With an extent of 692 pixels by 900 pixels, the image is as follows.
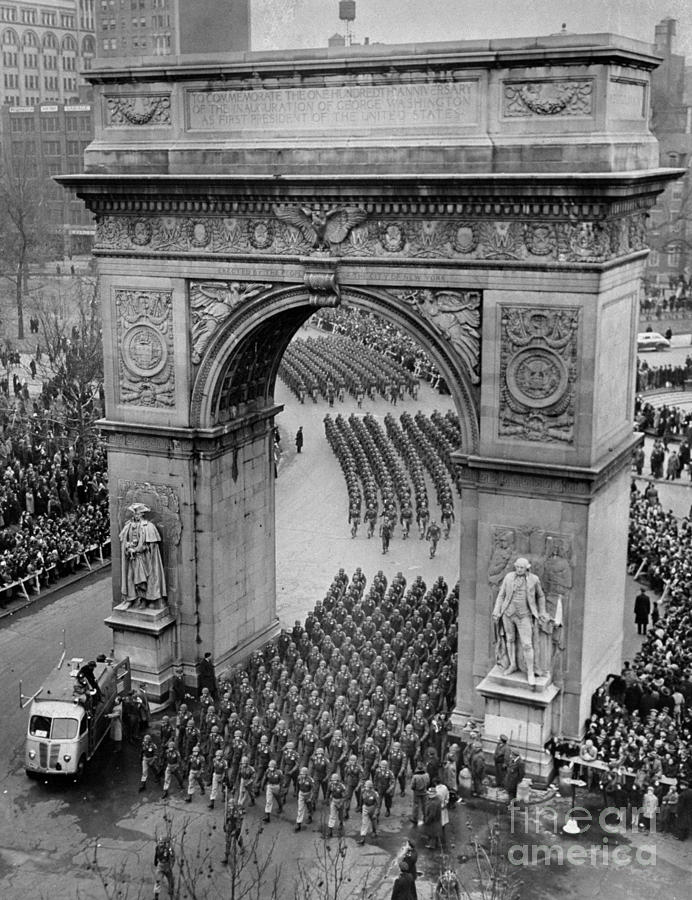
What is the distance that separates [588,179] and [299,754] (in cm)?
1213

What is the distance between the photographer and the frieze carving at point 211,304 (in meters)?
24.9

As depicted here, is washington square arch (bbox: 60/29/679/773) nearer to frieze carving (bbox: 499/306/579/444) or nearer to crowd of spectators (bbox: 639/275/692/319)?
frieze carving (bbox: 499/306/579/444)

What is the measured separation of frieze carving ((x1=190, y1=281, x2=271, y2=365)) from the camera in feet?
81.7

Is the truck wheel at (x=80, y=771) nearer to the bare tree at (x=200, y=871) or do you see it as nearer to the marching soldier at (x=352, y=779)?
the bare tree at (x=200, y=871)

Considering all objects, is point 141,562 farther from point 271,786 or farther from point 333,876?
point 333,876

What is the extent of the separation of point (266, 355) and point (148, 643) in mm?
7037

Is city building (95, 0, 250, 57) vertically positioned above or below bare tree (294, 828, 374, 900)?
above

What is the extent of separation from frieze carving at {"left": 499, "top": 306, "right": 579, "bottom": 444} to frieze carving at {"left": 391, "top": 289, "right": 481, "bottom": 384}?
55 cm

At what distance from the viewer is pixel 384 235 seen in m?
23.5

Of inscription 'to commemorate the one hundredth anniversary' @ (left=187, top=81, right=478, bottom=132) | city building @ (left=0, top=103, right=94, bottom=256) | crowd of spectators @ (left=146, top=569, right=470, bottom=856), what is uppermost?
city building @ (left=0, top=103, right=94, bottom=256)

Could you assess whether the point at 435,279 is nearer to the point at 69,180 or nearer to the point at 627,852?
the point at 69,180

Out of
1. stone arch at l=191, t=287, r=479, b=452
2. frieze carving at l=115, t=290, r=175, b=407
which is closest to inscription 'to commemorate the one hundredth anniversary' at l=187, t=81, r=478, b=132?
stone arch at l=191, t=287, r=479, b=452

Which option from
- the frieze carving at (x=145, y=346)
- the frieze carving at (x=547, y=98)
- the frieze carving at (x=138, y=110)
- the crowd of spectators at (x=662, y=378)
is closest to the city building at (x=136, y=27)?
the crowd of spectators at (x=662, y=378)

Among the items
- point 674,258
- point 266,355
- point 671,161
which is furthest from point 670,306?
point 266,355
